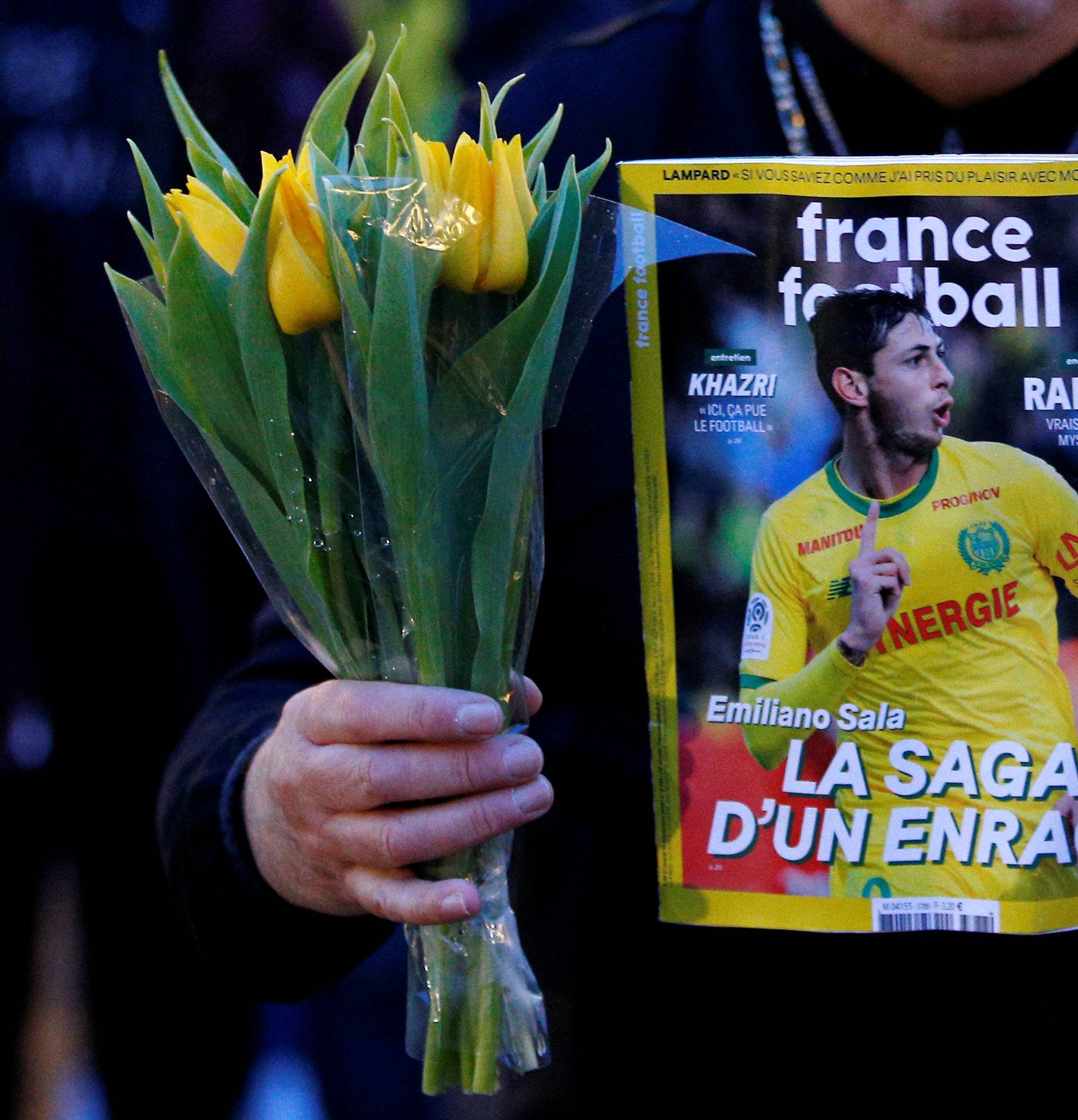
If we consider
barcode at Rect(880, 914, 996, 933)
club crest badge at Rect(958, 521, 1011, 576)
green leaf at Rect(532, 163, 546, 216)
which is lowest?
barcode at Rect(880, 914, 996, 933)

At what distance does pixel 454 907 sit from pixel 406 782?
62mm

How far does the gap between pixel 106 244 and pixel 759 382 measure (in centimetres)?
86

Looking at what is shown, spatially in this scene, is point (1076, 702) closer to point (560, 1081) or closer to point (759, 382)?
point (759, 382)

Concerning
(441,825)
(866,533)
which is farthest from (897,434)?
(441,825)

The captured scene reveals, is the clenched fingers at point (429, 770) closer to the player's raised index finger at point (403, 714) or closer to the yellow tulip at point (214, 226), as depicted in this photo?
the player's raised index finger at point (403, 714)

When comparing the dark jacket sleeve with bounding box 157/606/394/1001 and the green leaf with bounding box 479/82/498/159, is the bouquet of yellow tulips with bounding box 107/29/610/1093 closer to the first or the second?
the green leaf with bounding box 479/82/498/159

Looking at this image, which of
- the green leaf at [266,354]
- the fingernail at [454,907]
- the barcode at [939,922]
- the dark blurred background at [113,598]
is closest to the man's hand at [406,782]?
the fingernail at [454,907]

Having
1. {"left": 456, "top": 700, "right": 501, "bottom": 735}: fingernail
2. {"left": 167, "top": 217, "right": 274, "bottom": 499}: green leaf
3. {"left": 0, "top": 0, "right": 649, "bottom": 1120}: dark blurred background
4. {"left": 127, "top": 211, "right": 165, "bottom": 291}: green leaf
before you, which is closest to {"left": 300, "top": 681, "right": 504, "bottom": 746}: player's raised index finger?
{"left": 456, "top": 700, "right": 501, "bottom": 735}: fingernail

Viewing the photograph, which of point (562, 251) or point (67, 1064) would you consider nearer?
point (562, 251)

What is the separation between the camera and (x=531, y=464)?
55 cm

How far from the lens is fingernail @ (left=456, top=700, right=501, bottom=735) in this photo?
512 millimetres

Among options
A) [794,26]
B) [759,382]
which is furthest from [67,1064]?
[794,26]

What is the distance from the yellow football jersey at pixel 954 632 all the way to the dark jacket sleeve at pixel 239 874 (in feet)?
1.09

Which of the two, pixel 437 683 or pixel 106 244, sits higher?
pixel 106 244
